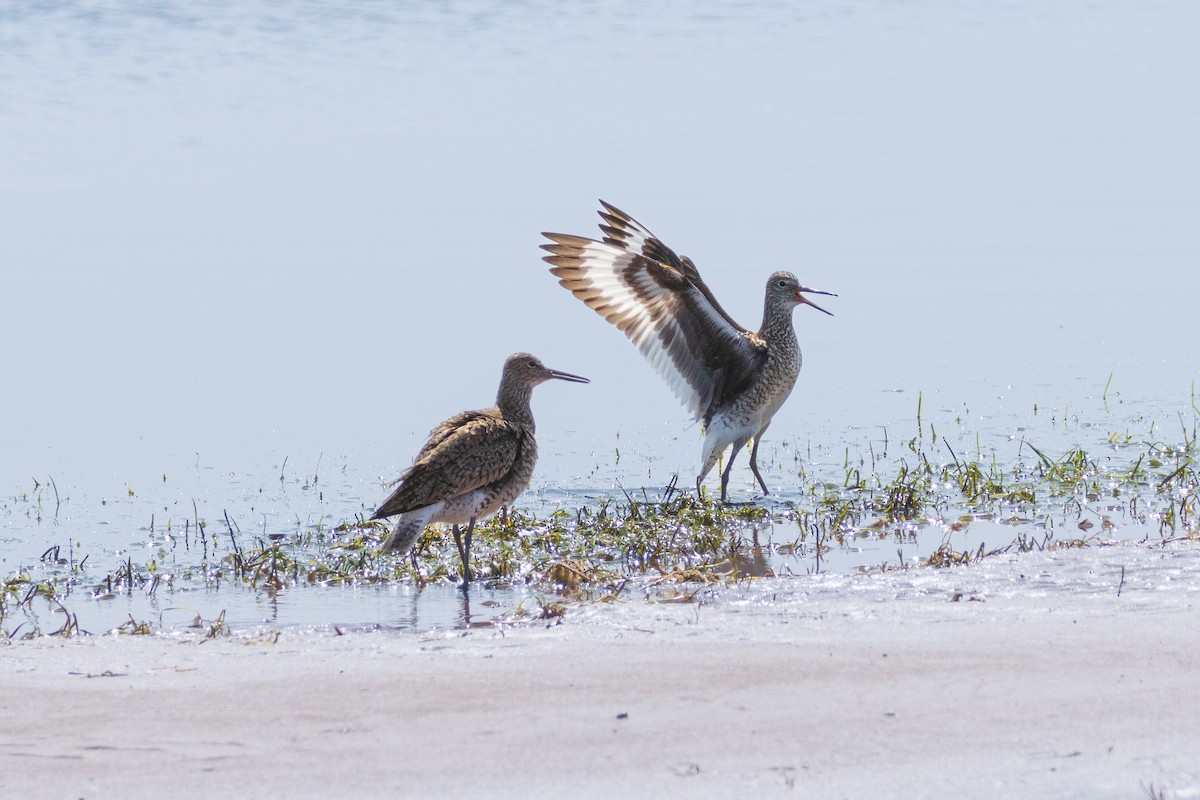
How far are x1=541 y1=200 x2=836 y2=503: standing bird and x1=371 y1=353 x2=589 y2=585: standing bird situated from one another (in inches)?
64.4

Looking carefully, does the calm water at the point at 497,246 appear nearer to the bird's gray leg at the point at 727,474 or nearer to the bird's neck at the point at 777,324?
the bird's gray leg at the point at 727,474

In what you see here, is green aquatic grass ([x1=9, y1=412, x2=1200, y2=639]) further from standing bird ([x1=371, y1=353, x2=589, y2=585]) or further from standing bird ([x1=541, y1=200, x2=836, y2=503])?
standing bird ([x1=541, y1=200, x2=836, y2=503])

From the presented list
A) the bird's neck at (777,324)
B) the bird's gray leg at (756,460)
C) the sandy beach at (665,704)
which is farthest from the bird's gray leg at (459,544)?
the bird's neck at (777,324)

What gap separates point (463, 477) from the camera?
7469 mm

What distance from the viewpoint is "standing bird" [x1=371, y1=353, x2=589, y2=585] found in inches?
291

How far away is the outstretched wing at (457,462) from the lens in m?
7.39

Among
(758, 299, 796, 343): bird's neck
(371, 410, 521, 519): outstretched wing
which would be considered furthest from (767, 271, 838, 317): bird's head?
(371, 410, 521, 519): outstretched wing

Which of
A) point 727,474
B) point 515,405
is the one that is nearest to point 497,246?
point 727,474

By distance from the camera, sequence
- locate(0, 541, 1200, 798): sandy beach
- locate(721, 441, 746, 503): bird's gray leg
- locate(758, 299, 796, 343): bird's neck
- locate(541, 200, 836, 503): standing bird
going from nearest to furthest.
A: 1. locate(0, 541, 1200, 798): sandy beach
2. locate(721, 441, 746, 503): bird's gray leg
3. locate(541, 200, 836, 503): standing bird
4. locate(758, 299, 796, 343): bird's neck

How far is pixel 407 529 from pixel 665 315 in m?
2.66

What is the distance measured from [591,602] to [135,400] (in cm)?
491

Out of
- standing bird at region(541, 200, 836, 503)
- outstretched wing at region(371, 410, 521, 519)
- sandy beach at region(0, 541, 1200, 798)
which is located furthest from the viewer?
standing bird at region(541, 200, 836, 503)

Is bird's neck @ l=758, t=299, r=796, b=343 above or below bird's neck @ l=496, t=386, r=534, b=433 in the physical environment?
above

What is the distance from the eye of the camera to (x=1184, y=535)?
7.50 meters
